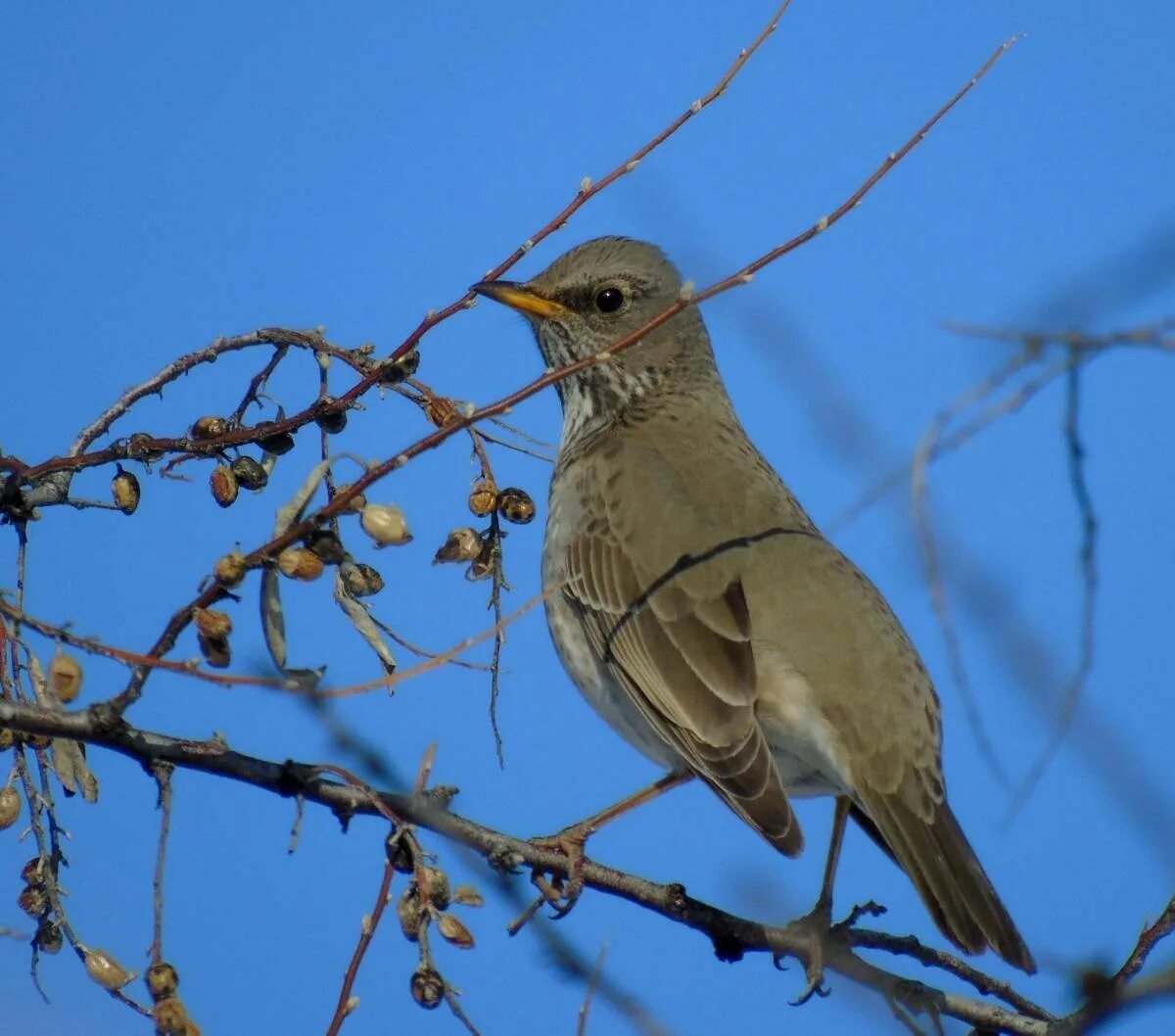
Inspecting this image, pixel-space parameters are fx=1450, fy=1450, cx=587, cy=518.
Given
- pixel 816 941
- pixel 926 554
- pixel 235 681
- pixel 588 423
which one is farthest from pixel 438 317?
pixel 588 423

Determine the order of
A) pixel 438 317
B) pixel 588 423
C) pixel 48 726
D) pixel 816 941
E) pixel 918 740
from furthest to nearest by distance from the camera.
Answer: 1. pixel 588 423
2. pixel 918 740
3. pixel 816 941
4. pixel 438 317
5. pixel 48 726

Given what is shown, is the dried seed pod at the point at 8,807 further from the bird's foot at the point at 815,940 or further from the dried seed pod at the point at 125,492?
the bird's foot at the point at 815,940

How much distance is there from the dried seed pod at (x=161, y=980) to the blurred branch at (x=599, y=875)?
403 millimetres

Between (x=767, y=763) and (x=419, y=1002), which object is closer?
(x=419, y=1002)

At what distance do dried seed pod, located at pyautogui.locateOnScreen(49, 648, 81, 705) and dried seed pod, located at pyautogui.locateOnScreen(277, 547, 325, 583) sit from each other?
1.77 feet

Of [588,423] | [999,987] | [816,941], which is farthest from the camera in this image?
[588,423]

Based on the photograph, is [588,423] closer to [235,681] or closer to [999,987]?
[999,987]

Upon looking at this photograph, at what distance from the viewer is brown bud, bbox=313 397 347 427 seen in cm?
343

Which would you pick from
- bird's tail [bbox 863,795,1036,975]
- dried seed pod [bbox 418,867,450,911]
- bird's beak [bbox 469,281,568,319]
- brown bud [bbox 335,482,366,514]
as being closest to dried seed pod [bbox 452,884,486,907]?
dried seed pod [bbox 418,867,450,911]

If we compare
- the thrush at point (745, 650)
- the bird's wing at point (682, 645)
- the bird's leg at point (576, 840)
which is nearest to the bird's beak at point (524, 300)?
the thrush at point (745, 650)

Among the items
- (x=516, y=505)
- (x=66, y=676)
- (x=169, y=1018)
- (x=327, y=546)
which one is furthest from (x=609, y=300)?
(x=169, y=1018)

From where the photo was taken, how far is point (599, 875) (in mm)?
3973

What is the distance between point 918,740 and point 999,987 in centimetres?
88

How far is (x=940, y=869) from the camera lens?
4230 mm
